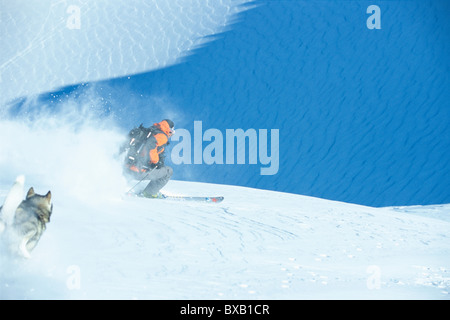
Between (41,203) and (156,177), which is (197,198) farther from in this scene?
(41,203)

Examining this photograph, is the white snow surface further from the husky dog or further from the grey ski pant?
the grey ski pant

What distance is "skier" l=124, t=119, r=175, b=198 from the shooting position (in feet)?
17.8

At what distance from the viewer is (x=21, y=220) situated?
3.05m

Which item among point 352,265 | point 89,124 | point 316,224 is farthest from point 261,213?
point 89,124

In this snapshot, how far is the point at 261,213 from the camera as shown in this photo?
18.9 feet

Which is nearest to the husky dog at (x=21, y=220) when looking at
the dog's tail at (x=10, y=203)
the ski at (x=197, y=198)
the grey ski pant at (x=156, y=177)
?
the dog's tail at (x=10, y=203)

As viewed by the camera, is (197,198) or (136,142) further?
(197,198)

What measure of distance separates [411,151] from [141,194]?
584 centimetres

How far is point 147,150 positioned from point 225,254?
6.28ft

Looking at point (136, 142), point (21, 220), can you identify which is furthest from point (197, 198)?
point (21, 220)

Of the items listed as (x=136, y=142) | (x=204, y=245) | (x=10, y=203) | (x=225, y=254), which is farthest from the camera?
(x=136, y=142)

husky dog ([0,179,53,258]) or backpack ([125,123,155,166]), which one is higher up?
backpack ([125,123,155,166])

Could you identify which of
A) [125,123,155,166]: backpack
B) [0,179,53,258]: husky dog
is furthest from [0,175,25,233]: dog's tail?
[125,123,155,166]: backpack

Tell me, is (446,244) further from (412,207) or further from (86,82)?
(86,82)
